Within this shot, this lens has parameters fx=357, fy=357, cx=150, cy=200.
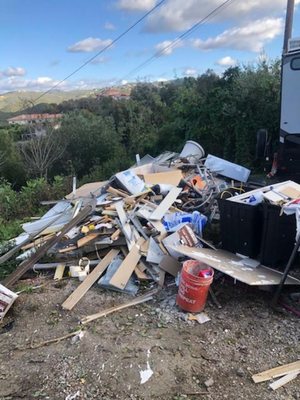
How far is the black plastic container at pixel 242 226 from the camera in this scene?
4.53m

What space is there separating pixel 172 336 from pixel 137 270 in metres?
1.26

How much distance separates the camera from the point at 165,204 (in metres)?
5.79

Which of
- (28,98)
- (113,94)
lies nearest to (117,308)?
(28,98)

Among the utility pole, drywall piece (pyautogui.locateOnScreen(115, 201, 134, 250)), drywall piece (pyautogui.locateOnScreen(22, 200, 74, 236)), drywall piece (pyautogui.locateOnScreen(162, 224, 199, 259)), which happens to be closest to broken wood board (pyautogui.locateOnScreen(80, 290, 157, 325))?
drywall piece (pyautogui.locateOnScreen(162, 224, 199, 259))

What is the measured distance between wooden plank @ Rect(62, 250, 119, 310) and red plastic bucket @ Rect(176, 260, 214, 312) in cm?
117

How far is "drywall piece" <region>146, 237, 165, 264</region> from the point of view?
15.5ft

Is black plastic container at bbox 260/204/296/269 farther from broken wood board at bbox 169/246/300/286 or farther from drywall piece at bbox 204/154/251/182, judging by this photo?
drywall piece at bbox 204/154/251/182

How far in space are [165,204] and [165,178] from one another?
4.00 feet

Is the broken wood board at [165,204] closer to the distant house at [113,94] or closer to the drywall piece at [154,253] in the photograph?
the drywall piece at [154,253]

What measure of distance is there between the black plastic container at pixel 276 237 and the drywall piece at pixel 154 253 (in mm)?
1313

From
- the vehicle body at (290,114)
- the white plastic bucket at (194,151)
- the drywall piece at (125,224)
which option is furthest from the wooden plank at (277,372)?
the white plastic bucket at (194,151)

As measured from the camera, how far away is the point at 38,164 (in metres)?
22.0

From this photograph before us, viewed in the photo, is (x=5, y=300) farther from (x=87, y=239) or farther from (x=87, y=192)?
(x=87, y=192)

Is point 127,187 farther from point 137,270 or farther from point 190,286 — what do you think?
point 190,286
